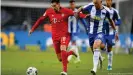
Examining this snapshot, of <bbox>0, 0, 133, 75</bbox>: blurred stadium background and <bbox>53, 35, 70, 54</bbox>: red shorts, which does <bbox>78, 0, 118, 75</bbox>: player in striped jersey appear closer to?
<bbox>53, 35, 70, 54</bbox>: red shorts

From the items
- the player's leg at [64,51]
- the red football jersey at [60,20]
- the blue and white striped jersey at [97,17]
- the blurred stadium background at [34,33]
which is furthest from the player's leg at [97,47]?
the blurred stadium background at [34,33]

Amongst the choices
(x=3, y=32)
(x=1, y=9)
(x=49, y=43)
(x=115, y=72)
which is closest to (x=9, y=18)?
(x=1, y=9)

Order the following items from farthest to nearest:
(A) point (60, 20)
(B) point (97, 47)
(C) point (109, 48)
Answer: (C) point (109, 48) → (A) point (60, 20) → (B) point (97, 47)

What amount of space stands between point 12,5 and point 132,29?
9174 mm

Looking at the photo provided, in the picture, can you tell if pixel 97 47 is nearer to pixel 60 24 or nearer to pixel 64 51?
pixel 64 51

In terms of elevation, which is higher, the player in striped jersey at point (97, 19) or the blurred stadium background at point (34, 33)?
the blurred stadium background at point (34, 33)

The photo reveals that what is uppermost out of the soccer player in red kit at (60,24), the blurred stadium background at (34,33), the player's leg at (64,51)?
the blurred stadium background at (34,33)

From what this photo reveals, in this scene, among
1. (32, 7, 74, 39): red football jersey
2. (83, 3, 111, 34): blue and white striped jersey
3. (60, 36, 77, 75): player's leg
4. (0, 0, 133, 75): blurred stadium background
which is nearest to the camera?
(60, 36, 77, 75): player's leg

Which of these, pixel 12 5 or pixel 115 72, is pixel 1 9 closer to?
pixel 12 5

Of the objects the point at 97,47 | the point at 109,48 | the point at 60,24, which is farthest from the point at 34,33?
the point at 97,47

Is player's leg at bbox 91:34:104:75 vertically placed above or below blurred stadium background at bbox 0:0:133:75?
below

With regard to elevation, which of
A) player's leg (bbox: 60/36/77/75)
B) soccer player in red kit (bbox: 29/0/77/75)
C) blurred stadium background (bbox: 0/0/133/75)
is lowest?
player's leg (bbox: 60/36/77/75)

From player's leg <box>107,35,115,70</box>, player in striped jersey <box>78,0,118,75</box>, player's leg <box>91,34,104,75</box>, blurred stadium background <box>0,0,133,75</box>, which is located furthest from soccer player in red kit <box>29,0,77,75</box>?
blurred stadium background <box>0,0,133,75</box>

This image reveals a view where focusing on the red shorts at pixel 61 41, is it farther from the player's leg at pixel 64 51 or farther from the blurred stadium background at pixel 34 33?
the blurred stadium background at pixel 34 33
